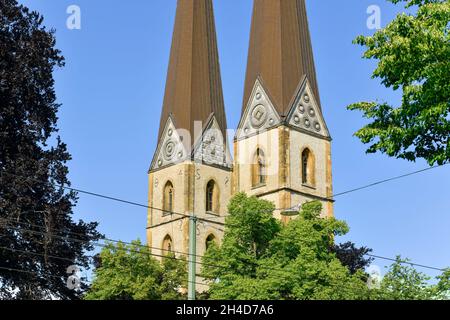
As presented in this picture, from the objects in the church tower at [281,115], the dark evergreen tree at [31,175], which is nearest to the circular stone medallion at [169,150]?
the church tower at [281,115]

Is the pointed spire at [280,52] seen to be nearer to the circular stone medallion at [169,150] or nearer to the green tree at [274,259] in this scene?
the circular stone medallion at [169,150]

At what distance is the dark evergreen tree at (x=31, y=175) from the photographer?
36406 mm

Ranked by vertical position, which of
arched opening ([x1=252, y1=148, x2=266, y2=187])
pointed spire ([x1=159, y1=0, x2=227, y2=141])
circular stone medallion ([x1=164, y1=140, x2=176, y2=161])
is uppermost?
pointed spire ([x1=159, y1=0, x2=227, y2=141])

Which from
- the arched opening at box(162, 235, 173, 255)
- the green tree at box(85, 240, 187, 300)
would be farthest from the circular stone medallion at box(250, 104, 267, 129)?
the green tree at box(85, 240, 187, 300)

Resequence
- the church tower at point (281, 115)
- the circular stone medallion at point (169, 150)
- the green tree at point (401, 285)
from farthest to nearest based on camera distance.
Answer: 1. the circular stone medallion at point (169, 150)
2. the church tower at point (281, 115)
3. the green tree at point (401, 285)

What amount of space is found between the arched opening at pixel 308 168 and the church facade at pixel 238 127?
6 centimetres

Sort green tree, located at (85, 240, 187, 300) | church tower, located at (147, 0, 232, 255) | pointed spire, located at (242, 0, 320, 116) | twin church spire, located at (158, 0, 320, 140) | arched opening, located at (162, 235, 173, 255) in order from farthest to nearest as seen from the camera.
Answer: arched opening, located at (162, 235, 173, 255)
church tower, located at (147, 0, 232, 255)
twin church spire, located at (158, 0, 320, 140)
pointed spire, located at (242, 0, 320, 116)
green tree, located at (85, 240, 187, 300)

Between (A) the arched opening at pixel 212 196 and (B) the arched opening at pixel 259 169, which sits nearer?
(B) the arched opening at pixel 259 169

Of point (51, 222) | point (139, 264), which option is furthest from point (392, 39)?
point (139, 264)

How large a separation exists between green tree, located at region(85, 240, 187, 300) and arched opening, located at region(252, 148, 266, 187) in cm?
1618

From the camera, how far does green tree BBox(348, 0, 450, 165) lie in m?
20.9

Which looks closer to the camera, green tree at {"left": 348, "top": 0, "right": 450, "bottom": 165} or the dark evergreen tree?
green tree at {"left": 348, "top": 0, "right": 450, "bottom": 165}

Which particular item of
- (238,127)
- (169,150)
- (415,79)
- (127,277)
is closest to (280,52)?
(238,127)

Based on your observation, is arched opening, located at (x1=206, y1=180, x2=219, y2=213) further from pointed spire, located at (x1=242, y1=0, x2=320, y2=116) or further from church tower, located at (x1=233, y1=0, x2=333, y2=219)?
pointed spire, located at (x1=242, y1=0, x2=320, y2=116)
